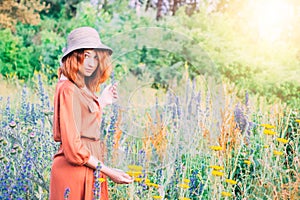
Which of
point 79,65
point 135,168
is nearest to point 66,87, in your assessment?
point 79,65

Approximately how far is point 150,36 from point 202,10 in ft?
6.81

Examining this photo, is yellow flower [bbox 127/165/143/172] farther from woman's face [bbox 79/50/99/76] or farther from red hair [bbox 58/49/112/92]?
woman's face [bbox 79/50/99/76]

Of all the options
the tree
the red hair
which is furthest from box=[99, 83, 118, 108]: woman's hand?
the tree

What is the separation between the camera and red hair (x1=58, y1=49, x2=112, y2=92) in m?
2.43

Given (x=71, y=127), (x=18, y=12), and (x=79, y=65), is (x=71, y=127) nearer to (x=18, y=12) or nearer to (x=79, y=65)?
(x=79, y=65)

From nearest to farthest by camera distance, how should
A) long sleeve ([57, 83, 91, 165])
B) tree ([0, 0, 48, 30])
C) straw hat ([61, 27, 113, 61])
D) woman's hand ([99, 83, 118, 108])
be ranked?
1. long sleeve ([57, 83, 91, 165])
2. straw hat ([61, 27, 113, 61])
3. woman's hand ([99, 83, 118, 108])
4. tree ([0, 0, 48, 30])

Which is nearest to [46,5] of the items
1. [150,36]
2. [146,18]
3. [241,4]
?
[146,18]

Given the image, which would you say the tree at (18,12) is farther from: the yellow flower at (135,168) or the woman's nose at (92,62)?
the woman's nose at (92,62)

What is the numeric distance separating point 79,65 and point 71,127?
0.30m

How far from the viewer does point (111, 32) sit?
17.6 feet

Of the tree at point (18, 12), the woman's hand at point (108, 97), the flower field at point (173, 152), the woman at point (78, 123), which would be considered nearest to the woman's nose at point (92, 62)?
the woman at point (78, 123)

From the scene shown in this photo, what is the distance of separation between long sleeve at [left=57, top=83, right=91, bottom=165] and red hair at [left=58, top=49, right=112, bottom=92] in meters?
0.10

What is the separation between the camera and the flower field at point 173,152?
2996mm

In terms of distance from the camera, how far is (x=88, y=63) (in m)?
2.45
